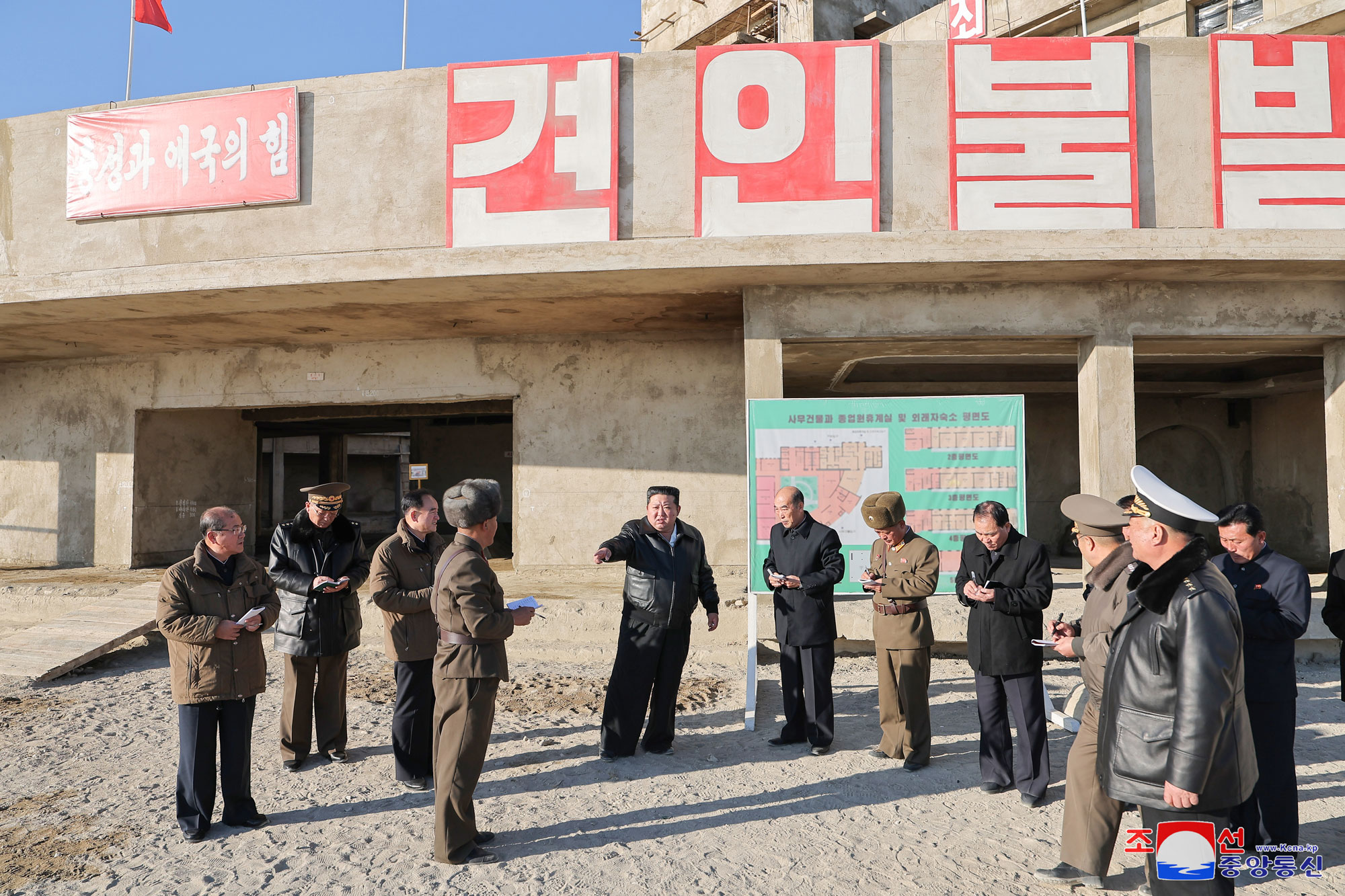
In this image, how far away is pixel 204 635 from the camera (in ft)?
12.6

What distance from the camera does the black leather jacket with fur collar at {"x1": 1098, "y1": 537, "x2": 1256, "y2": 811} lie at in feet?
8.24

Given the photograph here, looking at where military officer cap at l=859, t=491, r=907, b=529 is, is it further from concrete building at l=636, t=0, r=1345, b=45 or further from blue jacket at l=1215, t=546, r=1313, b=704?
concrete building at l=636, t=0, r=1345, b=45

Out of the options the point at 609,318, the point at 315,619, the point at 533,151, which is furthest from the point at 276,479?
the point at 315,619

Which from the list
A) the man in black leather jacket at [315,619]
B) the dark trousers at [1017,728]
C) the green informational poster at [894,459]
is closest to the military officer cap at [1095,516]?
the dark trousers at [1017,728]

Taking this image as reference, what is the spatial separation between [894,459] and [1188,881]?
4.43 meters

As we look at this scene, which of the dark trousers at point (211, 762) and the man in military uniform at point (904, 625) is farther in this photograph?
the man in military uniform at point (904, 625)

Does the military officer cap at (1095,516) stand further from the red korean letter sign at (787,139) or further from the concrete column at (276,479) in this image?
the concrete column at (276,479)

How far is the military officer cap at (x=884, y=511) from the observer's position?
4.82 meters

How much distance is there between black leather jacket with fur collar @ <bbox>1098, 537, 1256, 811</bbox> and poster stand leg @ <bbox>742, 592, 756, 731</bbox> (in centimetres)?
314

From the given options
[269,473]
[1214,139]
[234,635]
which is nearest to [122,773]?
[234,635]

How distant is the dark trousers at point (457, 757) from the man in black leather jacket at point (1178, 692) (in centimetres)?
251

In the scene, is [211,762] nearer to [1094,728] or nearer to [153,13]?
[1094,728]

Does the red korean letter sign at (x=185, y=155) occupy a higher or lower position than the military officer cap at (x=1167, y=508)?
higher

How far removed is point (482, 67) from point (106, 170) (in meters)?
4.32
